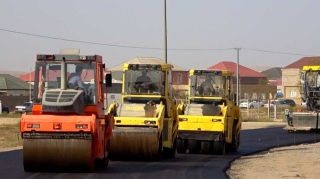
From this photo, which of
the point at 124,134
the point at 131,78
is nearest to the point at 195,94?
the point at 131,78

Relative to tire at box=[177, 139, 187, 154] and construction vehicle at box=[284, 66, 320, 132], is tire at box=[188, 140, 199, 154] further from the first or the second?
construction vehicle at box=[284, 66, 320, 132]

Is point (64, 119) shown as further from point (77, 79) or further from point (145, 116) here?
point (145, 116)

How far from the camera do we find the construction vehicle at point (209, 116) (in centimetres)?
2344

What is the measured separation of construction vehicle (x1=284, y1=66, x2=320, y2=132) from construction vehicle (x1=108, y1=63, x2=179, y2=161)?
538 inches

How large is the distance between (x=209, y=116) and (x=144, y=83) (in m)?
3.02

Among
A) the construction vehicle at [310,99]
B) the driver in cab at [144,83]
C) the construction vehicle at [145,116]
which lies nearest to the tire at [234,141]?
the construction vehicle at [145,116]

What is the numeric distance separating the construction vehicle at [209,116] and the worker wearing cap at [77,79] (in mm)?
7287

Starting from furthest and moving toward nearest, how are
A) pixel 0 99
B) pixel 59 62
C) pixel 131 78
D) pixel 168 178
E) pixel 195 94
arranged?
pixel 0 99 → pixel 195 94 → pixel 131 78 → pixel 59 62 → pixel 168 178

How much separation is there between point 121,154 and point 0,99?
197 ft

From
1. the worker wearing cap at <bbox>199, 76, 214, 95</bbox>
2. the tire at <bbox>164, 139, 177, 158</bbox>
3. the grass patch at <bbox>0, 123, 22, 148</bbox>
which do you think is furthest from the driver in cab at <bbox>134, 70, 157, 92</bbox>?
the grass patch at <bbox>0, 123, 22, 148</bbox>

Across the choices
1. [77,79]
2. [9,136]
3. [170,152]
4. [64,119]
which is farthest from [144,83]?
[9,136]

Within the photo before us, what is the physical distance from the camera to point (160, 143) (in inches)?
806

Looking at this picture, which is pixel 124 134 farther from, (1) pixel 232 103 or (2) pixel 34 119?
(1) pixel 232 103

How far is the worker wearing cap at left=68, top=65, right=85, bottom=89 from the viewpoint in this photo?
17.1 meters
